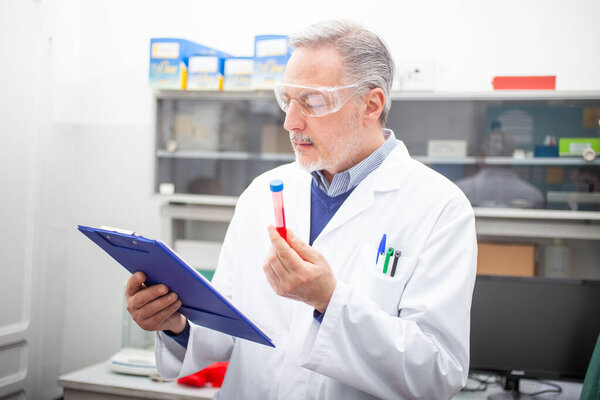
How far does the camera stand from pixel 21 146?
8.46ft

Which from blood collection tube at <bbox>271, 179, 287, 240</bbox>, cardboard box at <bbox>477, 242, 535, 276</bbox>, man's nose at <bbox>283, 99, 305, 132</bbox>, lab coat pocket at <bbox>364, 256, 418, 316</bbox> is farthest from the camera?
cardboard box at <bbox>477, 242, 535, 276</bbox>

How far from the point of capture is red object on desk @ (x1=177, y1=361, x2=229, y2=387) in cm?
213

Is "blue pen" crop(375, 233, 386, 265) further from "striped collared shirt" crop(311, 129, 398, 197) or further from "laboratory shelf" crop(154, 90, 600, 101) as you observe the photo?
"laboratory shelf" crop(154, 90, 600, 101)

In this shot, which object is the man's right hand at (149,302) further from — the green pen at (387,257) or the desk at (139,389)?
the desk at (139,389)

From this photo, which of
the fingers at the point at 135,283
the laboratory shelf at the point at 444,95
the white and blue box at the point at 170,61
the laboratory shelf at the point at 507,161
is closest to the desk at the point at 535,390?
the laboratory shelf at the point at 507,161

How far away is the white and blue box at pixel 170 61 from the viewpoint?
2459 millimetres

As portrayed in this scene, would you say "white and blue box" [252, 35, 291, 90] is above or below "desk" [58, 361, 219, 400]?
above

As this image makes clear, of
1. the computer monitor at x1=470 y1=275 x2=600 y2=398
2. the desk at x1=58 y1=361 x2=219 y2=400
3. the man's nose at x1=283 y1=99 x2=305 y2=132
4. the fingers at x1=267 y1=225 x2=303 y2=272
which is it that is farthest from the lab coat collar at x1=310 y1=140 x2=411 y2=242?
the desk at x1=58 y1=361 x2=219 y2=400

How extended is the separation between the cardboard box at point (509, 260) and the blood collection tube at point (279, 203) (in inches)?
63.5

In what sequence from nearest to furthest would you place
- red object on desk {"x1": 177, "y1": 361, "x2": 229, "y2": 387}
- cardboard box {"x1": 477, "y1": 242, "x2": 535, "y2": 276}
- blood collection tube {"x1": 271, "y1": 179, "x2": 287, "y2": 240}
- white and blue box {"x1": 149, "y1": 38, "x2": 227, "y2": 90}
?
1. blood collection tube {"x1": 271, "y1": 179, "x2": 287, "y2": 240}
2. red object on desk {"x1": 177, "y1": 361, "x2": 229, "y2": 387}
3. cardboard box {"x1": 477, "y1": 242, "x2": 535, "y2": 276}
4. white and blue box {"x1": 149, "y1": 38, "x2": 227, "y2": 90}

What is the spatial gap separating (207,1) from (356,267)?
2105 millimetres

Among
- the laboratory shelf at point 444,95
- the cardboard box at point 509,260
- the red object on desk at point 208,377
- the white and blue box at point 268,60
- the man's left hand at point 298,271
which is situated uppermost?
the white and blue box at point 268,60

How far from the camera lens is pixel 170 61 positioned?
8.11 feet

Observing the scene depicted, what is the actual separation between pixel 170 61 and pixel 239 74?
1.05 ft
